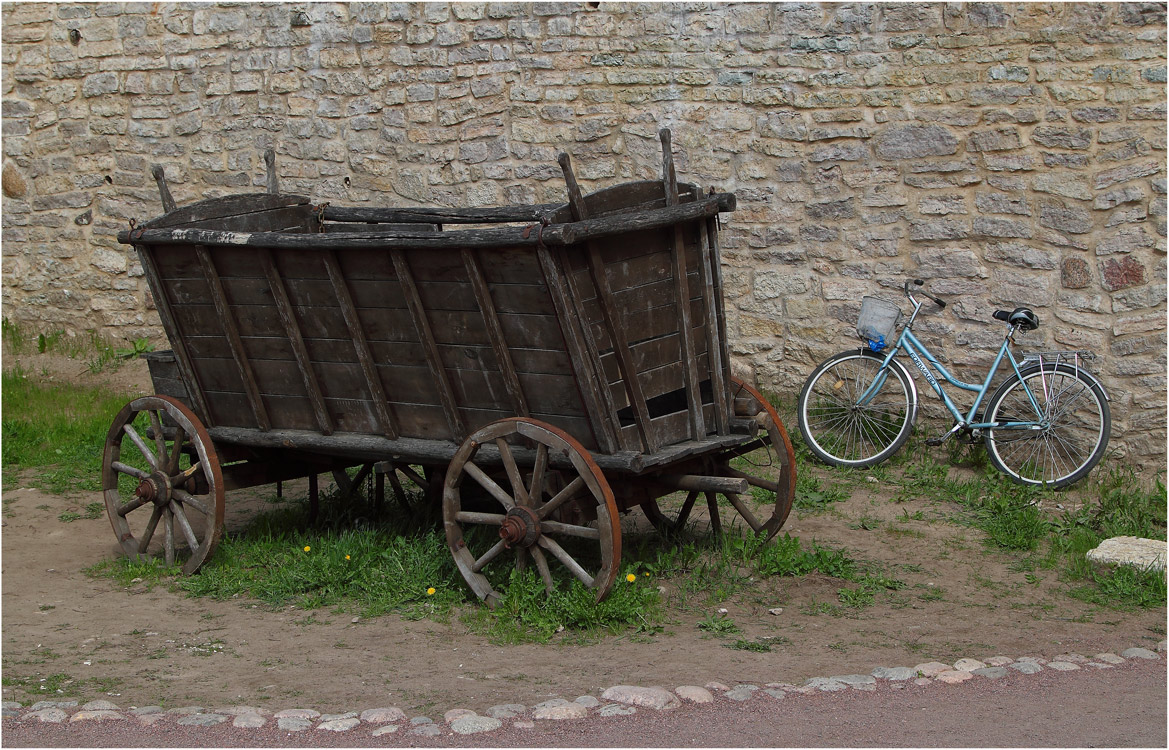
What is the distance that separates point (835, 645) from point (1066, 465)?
10.9 ft

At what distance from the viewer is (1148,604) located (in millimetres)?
5223

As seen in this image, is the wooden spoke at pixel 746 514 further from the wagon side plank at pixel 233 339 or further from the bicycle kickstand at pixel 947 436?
the wagon side plank at pixel 233 339

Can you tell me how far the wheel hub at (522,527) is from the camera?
4.99m

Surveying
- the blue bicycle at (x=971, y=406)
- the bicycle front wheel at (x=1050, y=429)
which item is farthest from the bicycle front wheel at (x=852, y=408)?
the bicycle front wheel at (x=1050, y=429)

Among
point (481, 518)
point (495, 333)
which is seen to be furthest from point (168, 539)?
point (495, 333)

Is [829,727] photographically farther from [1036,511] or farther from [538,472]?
[1036,511]

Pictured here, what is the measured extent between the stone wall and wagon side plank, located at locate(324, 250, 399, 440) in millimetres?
3593

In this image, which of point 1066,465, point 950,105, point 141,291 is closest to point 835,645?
point 1066,465

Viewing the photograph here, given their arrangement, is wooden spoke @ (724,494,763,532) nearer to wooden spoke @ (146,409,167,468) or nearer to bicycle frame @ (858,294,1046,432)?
bicycle frame @ (858,294,1046,432)

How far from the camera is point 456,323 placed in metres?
5.10

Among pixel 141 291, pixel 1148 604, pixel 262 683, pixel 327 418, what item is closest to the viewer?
pixel 262 683

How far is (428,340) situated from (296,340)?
75cm

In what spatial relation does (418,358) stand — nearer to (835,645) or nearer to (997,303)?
(835,645)

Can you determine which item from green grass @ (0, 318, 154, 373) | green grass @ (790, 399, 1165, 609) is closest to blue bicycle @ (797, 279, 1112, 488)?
green grass @ (790, 399, 1165, 609)
